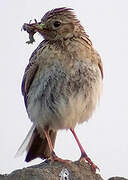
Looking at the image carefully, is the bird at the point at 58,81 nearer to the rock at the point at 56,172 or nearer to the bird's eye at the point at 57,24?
the bird's eye at the point at 57,24

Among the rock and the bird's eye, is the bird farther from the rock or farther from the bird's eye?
the rock

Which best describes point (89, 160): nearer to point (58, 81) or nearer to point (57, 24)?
point (58, 81)

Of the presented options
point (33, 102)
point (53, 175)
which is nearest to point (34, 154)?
point (33, 102)

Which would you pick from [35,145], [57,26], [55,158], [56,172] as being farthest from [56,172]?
[57,26]

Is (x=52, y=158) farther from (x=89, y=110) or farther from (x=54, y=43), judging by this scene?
(x=54, y=43)

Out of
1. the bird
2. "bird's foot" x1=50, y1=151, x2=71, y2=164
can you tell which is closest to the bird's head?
the bird

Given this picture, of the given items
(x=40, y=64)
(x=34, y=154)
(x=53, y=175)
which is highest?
(x=40, y=64)
